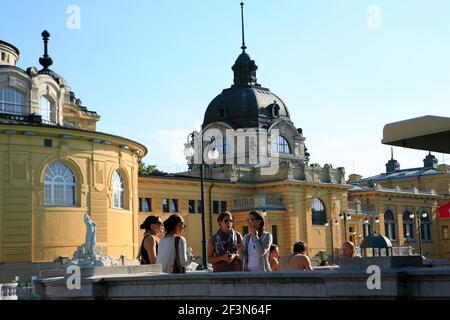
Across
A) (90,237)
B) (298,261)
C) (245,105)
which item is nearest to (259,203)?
(245,105)

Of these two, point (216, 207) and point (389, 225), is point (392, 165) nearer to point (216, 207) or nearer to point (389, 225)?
point (389, 225)

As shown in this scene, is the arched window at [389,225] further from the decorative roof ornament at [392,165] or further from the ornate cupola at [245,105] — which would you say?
the decorative roof ornament at [392,165]

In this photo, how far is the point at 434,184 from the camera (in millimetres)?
90125

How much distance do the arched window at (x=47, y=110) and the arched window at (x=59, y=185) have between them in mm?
5904

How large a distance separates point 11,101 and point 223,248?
1326 inches

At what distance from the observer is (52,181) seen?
39.4 meters

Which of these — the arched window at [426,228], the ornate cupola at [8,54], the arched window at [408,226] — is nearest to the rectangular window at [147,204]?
the ornate cupola at [8,54]

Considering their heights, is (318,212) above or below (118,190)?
below

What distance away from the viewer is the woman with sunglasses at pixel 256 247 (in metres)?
12.3

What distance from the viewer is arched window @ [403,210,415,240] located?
78625 mm

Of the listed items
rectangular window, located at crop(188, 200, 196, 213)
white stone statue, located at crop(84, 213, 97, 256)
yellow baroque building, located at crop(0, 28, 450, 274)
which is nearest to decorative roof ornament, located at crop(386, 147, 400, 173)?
yellow baroque building, located at crop(0, 28, 450, 274)

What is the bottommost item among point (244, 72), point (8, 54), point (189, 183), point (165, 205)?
point (165, 205)
